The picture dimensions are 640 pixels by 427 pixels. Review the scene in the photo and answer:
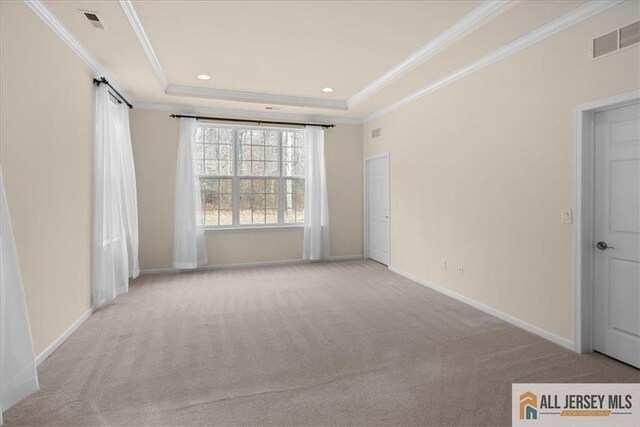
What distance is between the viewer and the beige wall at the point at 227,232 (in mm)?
5535

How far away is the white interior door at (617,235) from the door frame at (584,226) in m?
0.04

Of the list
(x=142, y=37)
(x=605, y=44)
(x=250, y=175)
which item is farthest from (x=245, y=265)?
(x=605, y=44)

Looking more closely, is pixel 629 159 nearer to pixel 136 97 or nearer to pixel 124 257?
pixel 124 257

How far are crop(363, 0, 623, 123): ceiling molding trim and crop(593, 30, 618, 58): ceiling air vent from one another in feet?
0.65

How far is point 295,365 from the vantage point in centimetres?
259

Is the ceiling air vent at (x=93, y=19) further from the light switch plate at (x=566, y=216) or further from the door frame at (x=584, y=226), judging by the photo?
the light switch plate at (x=566, y=216)

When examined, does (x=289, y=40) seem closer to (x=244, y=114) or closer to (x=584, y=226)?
(x=244, y=114)

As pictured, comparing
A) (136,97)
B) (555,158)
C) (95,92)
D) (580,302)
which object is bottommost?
(580,302)

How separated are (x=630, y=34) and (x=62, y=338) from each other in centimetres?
503

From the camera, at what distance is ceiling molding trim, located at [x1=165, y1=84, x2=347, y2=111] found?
5027 millimetres

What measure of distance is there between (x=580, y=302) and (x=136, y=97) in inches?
234

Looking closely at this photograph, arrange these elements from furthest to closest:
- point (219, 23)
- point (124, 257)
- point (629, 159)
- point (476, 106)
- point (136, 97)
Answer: point (136, 97) < point (124, 257) < point (476, 106) < point (219, 23) < point (629, 159)

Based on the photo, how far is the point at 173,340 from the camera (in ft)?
9.99

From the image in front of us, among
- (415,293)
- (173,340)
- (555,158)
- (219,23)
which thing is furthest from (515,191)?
(173,340)
